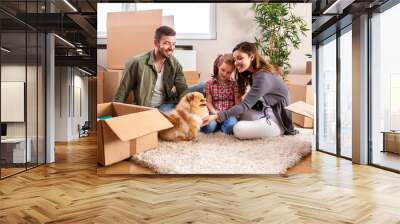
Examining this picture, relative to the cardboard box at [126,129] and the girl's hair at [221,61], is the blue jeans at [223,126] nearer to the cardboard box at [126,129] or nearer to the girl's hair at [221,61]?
the cardboard box at [126,129]

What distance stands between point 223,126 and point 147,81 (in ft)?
3.58

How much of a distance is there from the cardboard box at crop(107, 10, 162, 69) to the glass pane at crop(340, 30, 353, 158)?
363 cm

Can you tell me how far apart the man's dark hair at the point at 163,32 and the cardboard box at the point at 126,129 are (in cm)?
90

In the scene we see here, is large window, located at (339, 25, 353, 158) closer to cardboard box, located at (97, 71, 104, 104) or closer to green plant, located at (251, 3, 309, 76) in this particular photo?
green plant, located at (251, 3, 309, 76)

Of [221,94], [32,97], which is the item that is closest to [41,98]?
[32,97]

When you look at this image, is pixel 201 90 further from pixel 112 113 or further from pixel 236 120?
pixel 112 113

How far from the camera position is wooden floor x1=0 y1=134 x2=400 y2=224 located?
3324mm

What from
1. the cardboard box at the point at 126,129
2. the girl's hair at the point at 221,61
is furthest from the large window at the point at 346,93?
the cardboard box at the point at 126,129

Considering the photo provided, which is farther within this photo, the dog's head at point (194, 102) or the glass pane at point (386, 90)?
the glass pane at point (386, 90)

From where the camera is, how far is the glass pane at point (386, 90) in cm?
569

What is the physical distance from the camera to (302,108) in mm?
5109

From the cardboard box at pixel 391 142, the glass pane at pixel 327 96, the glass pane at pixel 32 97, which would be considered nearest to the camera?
the cardboard box at pixel 391 142

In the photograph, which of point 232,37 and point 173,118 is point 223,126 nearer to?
point 173,118

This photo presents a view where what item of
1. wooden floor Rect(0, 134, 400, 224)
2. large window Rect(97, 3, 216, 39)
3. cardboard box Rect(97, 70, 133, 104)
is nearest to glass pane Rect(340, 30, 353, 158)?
wooden floor Rect(0, 134, 400, 224)
